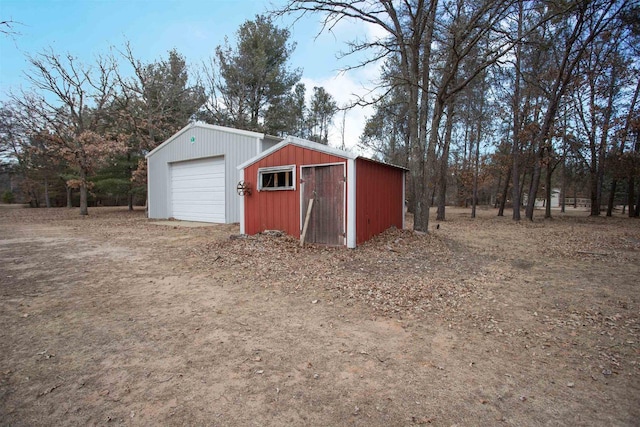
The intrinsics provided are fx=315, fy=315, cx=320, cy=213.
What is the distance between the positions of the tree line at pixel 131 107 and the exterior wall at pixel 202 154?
2746mm

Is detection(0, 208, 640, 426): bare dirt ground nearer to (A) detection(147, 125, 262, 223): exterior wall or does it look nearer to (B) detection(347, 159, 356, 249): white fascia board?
(B) detection(347, 159, 356, 249): white fascia board

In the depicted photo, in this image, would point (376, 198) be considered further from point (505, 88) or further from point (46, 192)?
point (46, 192)

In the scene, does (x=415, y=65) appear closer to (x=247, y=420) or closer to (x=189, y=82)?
(x=247, y=420)

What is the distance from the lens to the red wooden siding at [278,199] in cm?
785

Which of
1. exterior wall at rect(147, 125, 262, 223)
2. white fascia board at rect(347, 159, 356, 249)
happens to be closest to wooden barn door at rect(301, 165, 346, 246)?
→ white fascia board at rect(347, 159, 356, 249)

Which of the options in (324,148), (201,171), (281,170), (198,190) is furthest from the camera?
(198,190)

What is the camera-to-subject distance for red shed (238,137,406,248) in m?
7.24

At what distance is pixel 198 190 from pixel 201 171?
2.85ft

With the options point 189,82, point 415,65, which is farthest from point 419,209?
point 189,82

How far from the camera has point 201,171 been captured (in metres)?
13.8

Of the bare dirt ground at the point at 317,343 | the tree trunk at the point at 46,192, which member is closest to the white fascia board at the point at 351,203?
the bare dirt ground at the point at 317,343

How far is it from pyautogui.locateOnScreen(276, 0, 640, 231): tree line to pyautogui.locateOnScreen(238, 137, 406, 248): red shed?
6.05 ft

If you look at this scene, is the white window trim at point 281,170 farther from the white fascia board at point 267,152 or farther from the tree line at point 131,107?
the tree line at point 131,107

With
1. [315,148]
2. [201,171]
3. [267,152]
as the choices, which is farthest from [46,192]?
[315,148]
